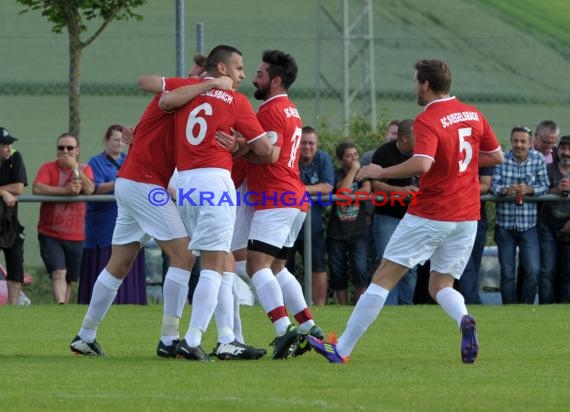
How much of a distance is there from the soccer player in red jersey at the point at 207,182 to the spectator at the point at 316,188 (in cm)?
572

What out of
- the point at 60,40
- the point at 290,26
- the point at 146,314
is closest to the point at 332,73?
the point at 290,26

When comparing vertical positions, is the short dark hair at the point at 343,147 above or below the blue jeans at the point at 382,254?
above

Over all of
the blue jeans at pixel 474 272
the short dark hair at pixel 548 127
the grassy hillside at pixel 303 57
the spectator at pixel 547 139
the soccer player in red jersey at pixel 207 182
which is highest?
the grassy hillside at pixel 303 57

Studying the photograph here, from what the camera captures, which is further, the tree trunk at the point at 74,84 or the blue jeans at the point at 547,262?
the tree trunk at the point at 74,84

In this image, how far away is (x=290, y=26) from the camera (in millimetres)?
44688

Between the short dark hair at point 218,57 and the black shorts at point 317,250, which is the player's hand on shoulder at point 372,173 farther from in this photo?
the black shorts at point 317,250

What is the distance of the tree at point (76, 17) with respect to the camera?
18016 millimetres

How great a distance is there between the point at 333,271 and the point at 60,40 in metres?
4.49

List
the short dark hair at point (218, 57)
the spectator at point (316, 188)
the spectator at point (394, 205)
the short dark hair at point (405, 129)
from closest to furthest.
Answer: the short dark hair at point (218, 57) → the short dark hair at point (405, 129) → the spectator at point (394, 205) → the spectator at point (316, 188)

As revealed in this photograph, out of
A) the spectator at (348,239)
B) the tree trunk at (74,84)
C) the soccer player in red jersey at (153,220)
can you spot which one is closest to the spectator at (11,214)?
the tree trunk at (74,84)

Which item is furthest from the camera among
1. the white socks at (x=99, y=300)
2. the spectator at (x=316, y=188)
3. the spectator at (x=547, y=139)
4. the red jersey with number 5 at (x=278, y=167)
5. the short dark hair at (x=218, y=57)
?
the spectator at (x=547, y=139)

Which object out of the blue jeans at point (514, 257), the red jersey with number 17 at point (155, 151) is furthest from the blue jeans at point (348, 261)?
the red jersey with number 17 at point (155, 151)

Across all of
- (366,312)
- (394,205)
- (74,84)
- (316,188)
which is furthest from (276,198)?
(74,84)

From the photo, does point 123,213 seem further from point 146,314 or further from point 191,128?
point 146,314
